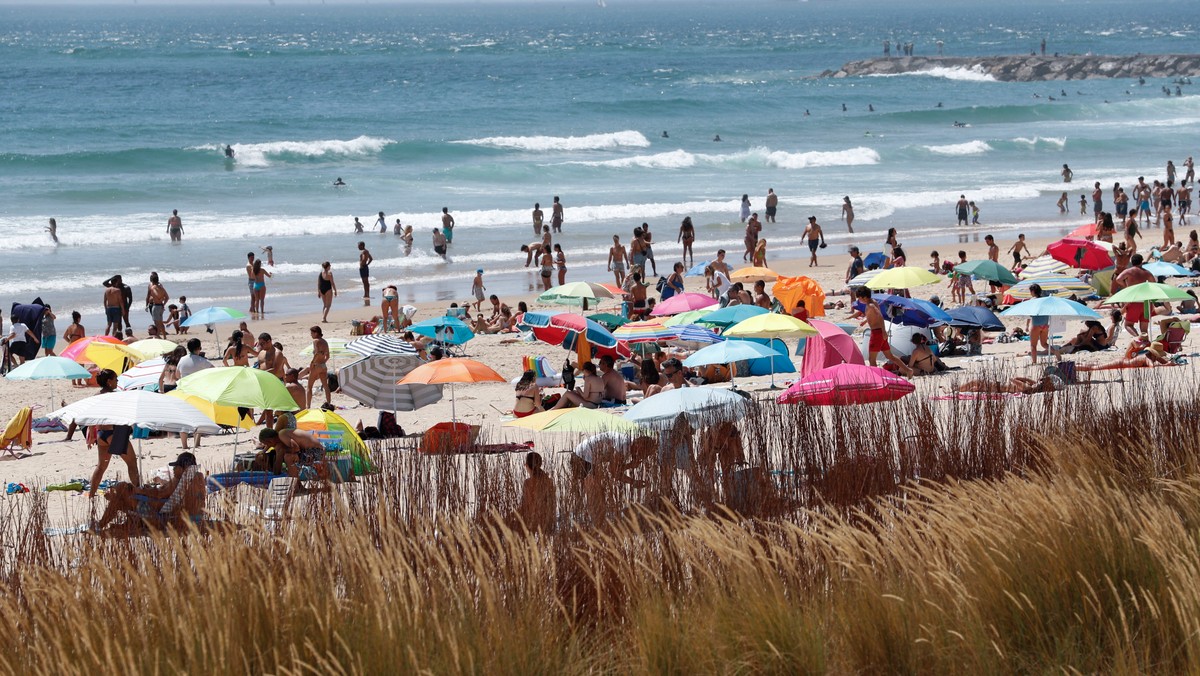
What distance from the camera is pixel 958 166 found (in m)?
46.5

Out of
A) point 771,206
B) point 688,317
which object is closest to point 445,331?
point 688,317

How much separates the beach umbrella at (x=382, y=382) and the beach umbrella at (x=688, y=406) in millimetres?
3461

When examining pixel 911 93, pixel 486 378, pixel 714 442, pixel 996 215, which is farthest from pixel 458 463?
pixel 911 93

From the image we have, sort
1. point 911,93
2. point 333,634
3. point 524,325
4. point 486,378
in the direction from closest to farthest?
point 333,634 < point 486,378 < point 524,325 < point 911,93

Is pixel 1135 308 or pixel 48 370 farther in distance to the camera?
pixel 1135 308

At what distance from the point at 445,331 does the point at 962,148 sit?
38.1m

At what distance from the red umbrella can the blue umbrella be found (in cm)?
873

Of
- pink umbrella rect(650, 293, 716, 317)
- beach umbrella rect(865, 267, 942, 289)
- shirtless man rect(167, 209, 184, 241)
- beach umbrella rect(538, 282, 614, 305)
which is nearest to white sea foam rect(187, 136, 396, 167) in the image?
shirtless man rect(167, 209, 184, 241)

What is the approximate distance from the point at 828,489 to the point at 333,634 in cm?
341

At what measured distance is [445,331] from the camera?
54.4ft

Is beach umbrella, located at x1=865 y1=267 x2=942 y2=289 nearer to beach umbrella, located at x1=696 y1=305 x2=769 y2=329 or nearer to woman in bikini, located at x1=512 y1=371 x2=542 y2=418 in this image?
beach umbrella, located at x1=696 y1=305 x2=769 y2=329

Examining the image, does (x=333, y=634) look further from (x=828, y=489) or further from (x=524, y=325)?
(x=524, y=325)

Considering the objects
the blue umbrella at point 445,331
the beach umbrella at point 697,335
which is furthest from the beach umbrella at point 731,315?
the blue umbrella at point 445,331

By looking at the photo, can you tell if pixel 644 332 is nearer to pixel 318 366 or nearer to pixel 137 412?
pixel 318 366
